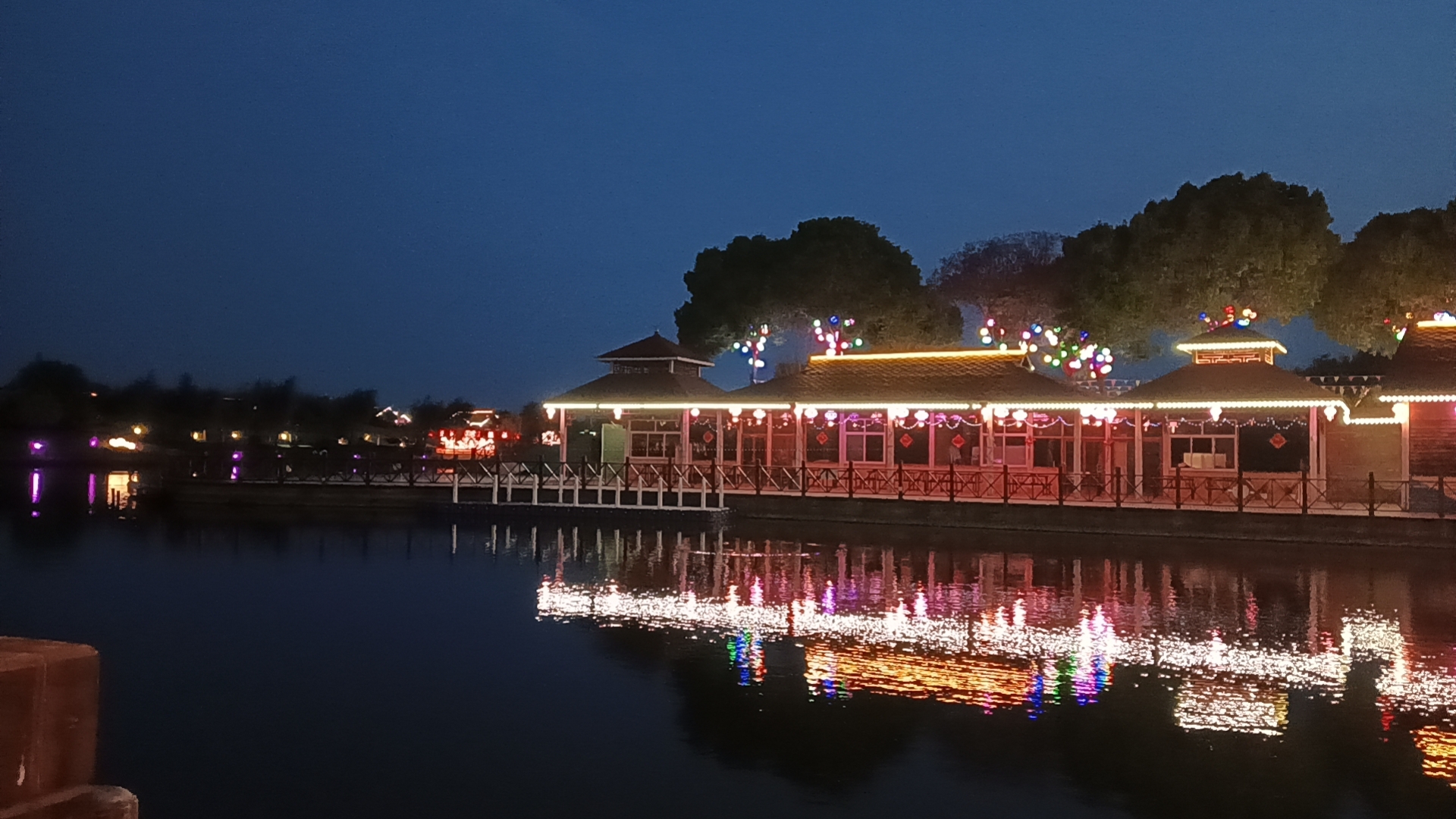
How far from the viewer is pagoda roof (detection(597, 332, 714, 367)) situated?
3284 cm

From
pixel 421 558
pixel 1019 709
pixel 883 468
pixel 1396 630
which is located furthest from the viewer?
pixel 883 468

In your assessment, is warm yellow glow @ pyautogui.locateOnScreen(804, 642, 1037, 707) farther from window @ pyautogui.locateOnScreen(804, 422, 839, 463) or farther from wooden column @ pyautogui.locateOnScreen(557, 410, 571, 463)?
window @ pyautogui.locateOnScreen(804, 422, 839, 463)

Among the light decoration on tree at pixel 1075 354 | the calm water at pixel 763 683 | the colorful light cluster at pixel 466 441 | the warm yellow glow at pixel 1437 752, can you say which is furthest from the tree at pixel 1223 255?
the warm yellow glow at pixel 1437 752

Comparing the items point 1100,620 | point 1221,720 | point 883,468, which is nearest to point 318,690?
point 1221,720

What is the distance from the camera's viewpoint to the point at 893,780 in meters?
7.34

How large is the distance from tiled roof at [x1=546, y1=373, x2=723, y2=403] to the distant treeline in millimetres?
43746

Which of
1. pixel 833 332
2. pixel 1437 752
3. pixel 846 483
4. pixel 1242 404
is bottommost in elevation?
pixel 1437 752

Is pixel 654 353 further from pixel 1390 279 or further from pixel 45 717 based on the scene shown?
pixel 45 717

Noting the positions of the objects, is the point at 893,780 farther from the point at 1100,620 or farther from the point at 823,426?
the point at 823,426

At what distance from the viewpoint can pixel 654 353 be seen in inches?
1300

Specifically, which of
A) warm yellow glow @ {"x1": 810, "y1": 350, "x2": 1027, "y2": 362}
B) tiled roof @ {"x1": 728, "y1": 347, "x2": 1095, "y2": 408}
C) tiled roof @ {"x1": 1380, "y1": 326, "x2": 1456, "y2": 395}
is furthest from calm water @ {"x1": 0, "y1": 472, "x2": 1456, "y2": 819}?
warm yellow glow @ {"x1": 810, "y1": 350, "x2": 1027, "y2": 362}

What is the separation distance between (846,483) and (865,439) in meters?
2.61

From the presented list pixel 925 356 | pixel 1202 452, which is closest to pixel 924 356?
pixel 925 356

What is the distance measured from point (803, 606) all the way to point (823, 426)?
1785cm
